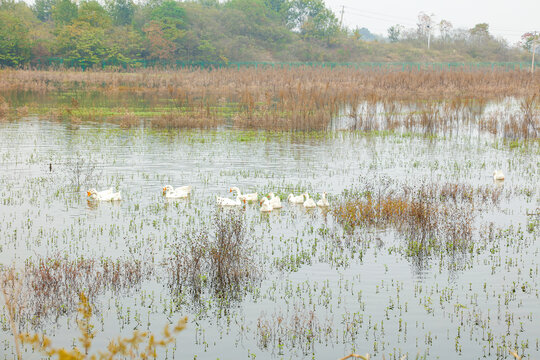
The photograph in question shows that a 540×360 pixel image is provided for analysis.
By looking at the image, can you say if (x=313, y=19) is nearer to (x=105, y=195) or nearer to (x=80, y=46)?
(x=80, y=46)

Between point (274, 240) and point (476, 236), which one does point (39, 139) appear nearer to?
point (274, 240)

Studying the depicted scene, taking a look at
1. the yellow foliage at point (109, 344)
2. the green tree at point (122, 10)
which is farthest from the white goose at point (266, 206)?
the green tree at point (122, 10)

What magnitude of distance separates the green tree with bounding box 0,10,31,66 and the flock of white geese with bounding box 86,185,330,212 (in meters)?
56.1

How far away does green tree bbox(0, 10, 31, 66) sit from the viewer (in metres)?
65.9

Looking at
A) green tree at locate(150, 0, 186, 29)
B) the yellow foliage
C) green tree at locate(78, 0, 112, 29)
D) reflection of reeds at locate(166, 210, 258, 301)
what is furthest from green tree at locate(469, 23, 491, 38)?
the yellow foliage

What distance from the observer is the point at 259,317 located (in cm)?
925

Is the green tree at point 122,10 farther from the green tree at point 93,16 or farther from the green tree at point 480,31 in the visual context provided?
the green tree at point 480,31

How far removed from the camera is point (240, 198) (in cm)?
1559

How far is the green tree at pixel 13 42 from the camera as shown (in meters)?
65.9

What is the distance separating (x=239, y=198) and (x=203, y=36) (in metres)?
69.2

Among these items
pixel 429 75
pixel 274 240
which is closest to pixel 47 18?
pixel 429 75

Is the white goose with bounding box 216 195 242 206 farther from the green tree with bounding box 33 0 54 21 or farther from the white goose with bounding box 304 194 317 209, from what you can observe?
the green tree with bounding box 33 0 54 21

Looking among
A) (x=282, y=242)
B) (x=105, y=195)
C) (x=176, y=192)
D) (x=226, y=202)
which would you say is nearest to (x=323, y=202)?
(x=226, y=202)

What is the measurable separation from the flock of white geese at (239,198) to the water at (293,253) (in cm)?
25
